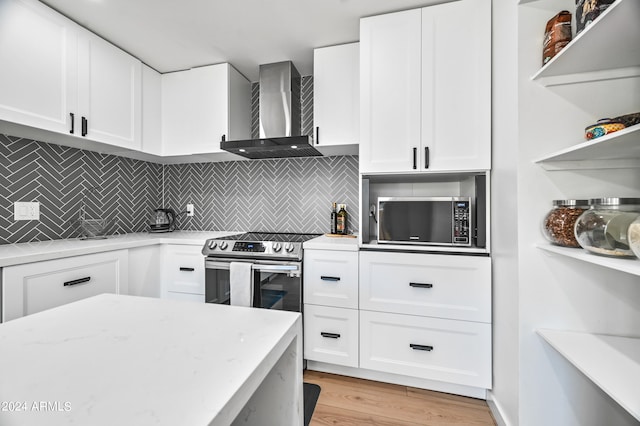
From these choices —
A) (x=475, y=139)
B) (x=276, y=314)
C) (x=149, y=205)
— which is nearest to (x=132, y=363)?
(x=276, y=314)

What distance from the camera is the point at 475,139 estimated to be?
1683mm

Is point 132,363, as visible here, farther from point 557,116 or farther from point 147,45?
point 147,45

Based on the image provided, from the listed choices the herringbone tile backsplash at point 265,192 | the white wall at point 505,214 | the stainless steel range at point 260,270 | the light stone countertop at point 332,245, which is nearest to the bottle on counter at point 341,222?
the herringbone tile backsplash at point 265,192

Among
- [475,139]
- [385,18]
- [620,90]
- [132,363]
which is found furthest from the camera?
[385,18]

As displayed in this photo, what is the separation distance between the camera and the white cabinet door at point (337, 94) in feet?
6.84

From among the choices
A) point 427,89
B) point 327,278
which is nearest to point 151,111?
point 327,278

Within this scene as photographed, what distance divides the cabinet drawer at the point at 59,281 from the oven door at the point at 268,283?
0.61 metres

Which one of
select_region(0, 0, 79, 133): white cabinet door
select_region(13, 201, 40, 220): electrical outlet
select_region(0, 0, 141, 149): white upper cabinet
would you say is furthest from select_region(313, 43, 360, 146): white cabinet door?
select_region(13, 201, 40, 220): electrical outlet

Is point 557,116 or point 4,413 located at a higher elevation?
point 557,116

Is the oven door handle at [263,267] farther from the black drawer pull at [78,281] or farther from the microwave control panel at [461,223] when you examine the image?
the microwave control panel at [461,223]

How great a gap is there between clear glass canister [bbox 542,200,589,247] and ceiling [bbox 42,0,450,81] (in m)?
→ 1.40

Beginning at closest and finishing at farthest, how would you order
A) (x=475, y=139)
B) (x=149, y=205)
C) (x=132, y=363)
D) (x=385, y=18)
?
(x=132, y=363) → (x=475, y=139) → (x=385, y=18) → (x=149, y=205)

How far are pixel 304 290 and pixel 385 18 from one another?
1883mm

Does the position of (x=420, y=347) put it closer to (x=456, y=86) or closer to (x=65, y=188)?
(x=456, y=86)
